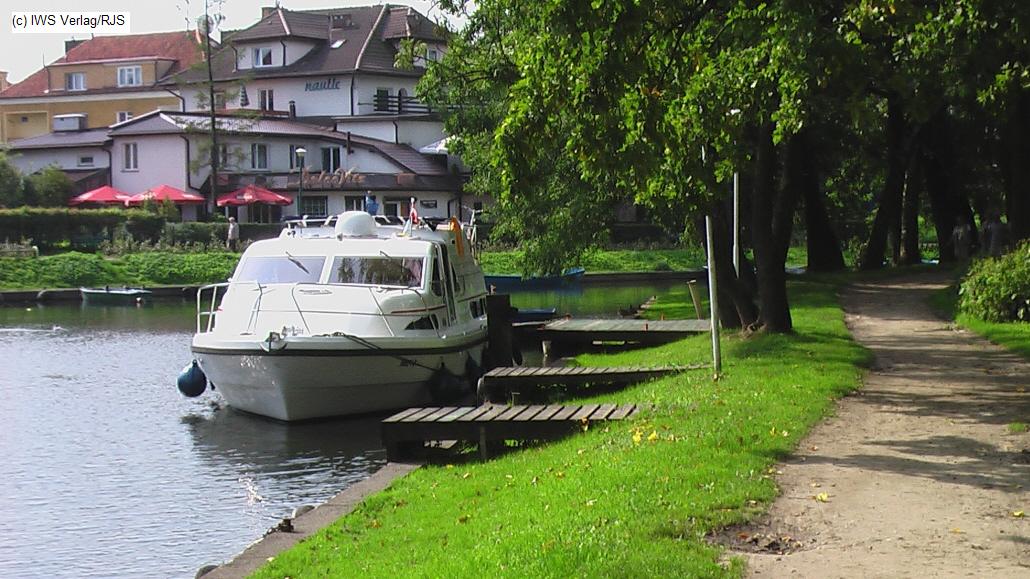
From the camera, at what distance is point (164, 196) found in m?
70.8

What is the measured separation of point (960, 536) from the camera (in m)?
9.53

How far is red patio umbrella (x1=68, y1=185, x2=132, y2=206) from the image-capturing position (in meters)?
72.8

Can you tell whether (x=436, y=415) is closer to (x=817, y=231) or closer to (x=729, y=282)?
(x=729, y=282)

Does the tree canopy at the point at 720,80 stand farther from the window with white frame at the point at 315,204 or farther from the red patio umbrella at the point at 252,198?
the window with white frame at the point at 315,204

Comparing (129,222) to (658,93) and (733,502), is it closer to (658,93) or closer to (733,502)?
(658,93)

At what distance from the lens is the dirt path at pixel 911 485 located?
9.01 meters

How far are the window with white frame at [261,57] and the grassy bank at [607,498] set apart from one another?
73803mm

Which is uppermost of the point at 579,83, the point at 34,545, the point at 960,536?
the point at 579,83

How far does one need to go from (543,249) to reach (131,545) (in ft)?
75.3

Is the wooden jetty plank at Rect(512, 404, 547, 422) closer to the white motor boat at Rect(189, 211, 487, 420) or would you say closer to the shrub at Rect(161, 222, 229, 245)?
the white motor boat at Rect(189, 211, 487, 420)

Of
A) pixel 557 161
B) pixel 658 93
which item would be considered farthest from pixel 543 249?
pixel 658 93

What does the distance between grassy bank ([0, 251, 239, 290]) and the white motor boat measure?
3202 cm

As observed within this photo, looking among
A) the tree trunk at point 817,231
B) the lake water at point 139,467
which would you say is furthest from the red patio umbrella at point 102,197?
the lake water at point 139,467

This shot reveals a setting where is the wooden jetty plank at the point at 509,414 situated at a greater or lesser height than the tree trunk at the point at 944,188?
lesser
